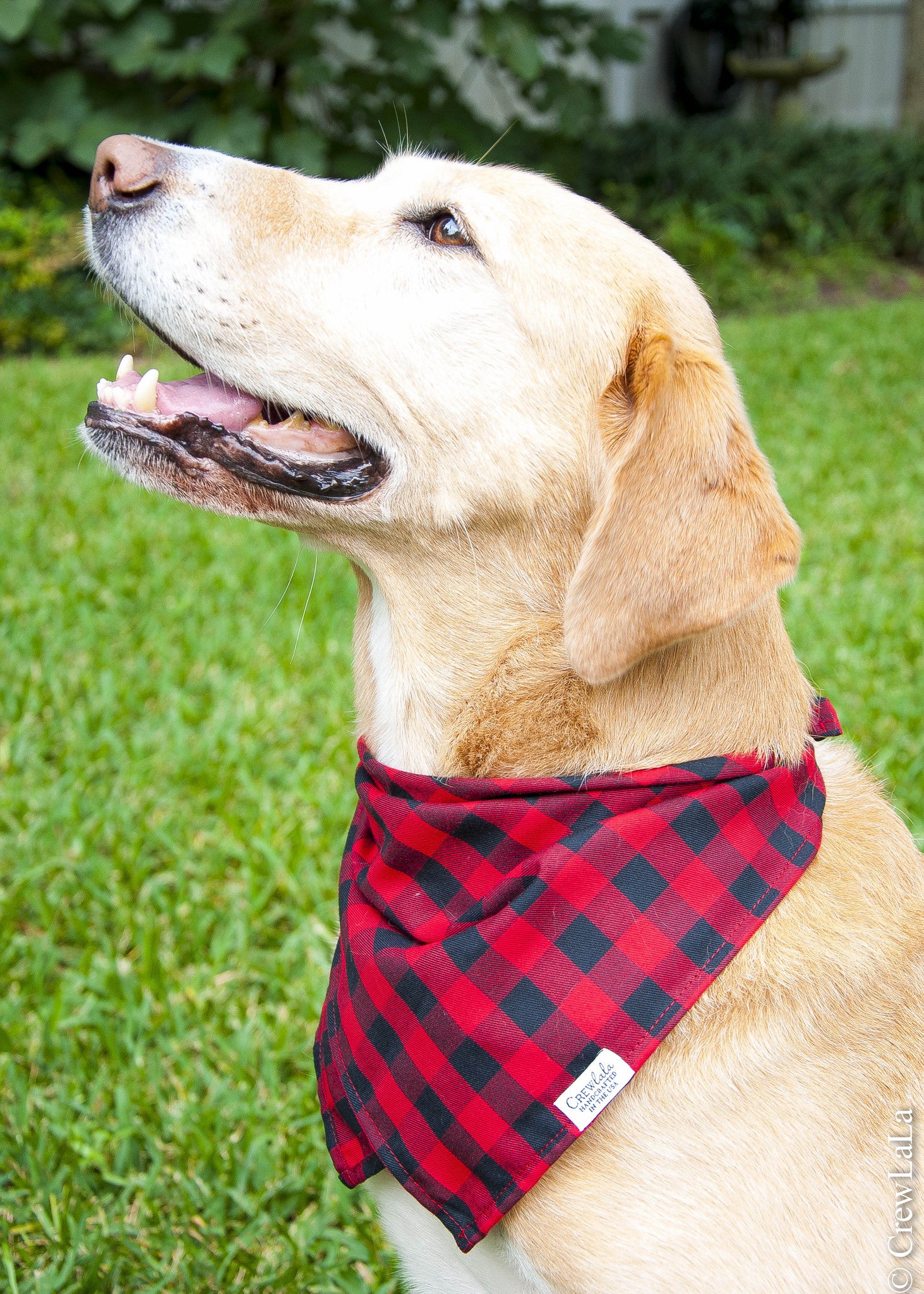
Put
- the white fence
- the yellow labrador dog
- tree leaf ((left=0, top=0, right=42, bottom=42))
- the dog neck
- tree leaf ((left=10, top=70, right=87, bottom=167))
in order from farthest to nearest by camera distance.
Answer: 1. the white fence
2. tree leaf ((left=10, top=70, right=87, bottom=167))
3. tree leaf ((left=0, top=0, right=42, bottom=42))
4. the dog neck
5. the yellow labrador dog

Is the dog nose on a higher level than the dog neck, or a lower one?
higher

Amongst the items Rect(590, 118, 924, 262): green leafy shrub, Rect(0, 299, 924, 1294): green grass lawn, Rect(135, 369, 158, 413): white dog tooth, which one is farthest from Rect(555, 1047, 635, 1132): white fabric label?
Rect(590, 118, 924, 262): green leafy shrub

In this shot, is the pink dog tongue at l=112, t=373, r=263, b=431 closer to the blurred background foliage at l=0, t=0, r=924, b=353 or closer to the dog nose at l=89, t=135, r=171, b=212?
the dog nose at l=89, t=135, r=171, b=212

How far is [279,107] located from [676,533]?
10552 millimetres

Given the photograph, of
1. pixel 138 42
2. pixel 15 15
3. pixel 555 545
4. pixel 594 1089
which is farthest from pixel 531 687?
pixel 138 42

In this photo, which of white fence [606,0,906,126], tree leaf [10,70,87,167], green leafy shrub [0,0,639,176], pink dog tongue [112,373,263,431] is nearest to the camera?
pink dog tongue [112,373,263,431]

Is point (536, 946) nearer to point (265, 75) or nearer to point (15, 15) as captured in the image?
point (15, 15)

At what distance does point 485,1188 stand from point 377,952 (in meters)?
0.47

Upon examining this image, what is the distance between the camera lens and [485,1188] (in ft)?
6.36

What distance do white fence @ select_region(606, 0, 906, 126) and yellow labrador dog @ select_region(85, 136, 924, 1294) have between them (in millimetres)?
19863

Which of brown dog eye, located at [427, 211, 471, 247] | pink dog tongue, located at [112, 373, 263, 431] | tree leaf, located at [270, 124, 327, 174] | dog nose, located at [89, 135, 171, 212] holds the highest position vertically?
dog nose, located at [89, 135, 171, 212]

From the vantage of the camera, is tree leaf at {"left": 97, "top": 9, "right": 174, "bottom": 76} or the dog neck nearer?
the dog neck

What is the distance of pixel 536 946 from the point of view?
201cm

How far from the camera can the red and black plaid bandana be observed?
75.9 inches
